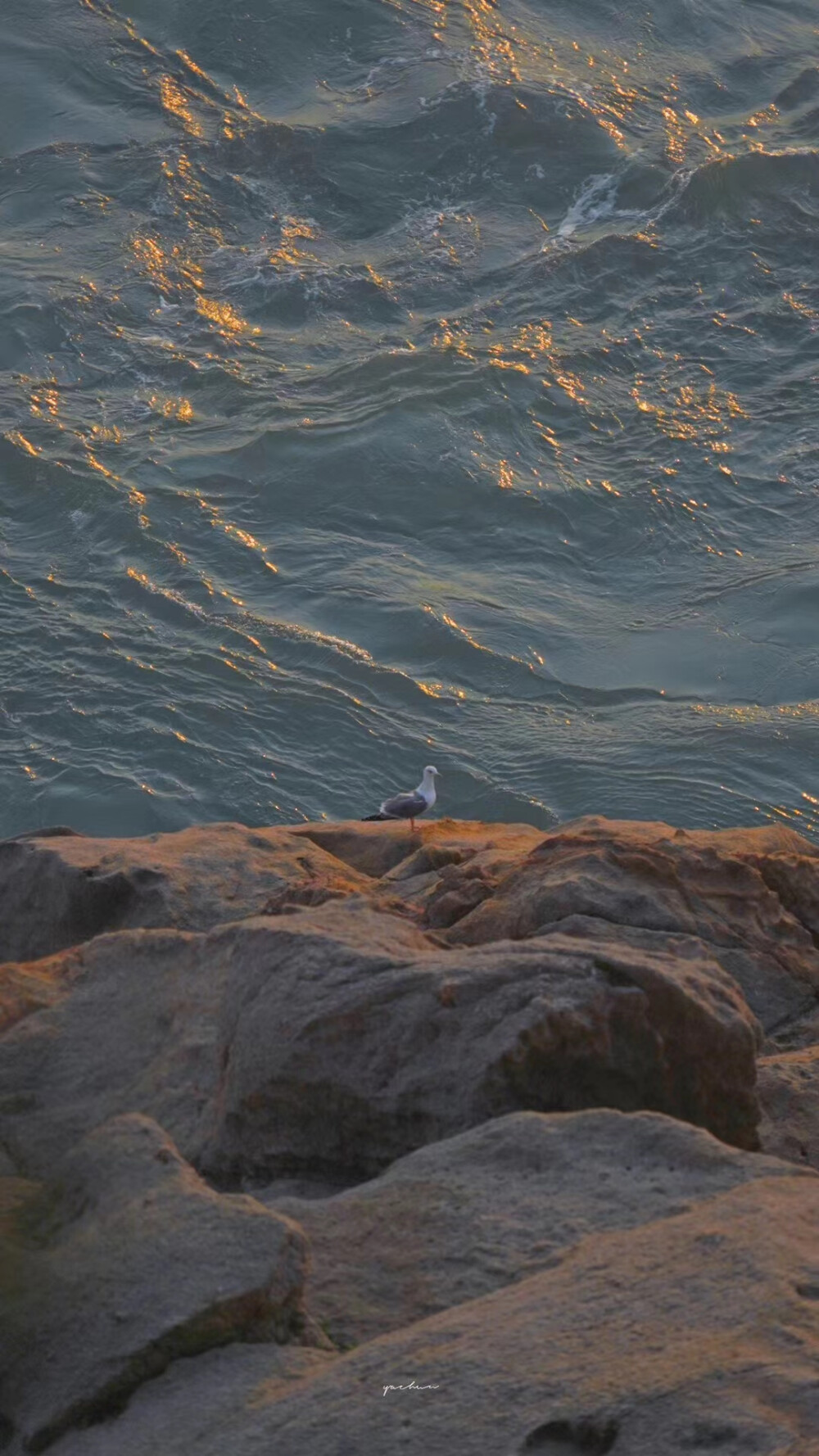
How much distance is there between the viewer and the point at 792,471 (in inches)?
617

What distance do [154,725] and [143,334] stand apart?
5916mm

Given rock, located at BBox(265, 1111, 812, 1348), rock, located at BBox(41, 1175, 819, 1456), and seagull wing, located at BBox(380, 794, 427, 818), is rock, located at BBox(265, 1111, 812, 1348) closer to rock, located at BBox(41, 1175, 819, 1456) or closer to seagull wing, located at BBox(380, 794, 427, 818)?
rock, located at BBox(41, 1175, 819, 1456)

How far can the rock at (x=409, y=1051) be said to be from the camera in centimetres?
462

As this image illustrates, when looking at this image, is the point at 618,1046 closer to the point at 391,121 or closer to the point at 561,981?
the point at 561,981

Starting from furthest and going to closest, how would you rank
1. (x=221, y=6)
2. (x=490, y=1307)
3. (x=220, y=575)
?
1. (x=221, y=6)
2. (x=220, y=575)
3. (x=490, y=1307)

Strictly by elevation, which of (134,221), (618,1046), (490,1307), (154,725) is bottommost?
(154,725)

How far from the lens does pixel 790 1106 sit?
5.42 m

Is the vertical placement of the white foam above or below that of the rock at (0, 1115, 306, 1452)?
above

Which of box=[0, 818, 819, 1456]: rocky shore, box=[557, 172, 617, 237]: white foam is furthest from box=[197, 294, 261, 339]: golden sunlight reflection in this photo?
box=[0, 818, 819, 1456]: rocky shore

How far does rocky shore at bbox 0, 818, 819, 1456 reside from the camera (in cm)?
356

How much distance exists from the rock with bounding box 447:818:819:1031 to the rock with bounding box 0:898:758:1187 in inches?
34.6

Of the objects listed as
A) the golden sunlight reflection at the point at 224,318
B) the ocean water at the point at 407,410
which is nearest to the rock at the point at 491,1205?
Result: the ocean water at the point at 407,410

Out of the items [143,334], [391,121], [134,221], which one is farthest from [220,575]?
[391,121]

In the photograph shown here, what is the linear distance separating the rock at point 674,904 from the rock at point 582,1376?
1950mm
